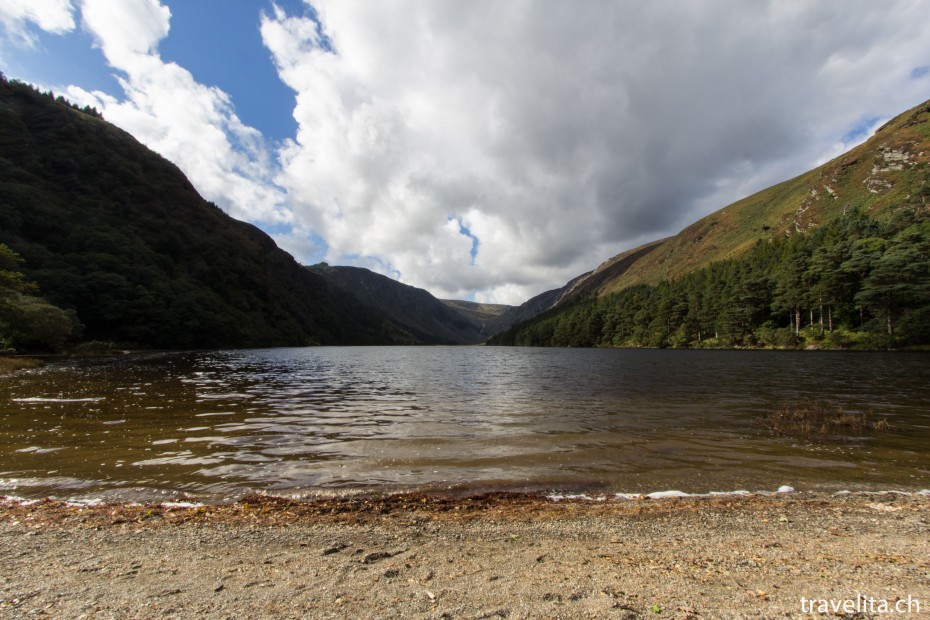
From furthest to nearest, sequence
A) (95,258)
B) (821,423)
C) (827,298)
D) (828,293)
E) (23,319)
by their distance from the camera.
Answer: (95,258) < (827,298) < (828,293) < (23,319) < (821,423)

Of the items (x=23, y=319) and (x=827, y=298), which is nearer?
(x=23, y=319)

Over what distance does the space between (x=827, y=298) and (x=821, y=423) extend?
109 m

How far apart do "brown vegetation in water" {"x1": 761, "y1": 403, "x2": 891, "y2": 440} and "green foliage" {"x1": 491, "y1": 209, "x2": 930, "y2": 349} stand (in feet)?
296

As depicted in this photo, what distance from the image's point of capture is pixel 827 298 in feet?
330

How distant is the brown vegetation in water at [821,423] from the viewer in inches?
757

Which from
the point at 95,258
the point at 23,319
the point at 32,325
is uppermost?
the point at 95,258

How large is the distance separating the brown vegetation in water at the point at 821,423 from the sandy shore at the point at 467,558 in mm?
8215

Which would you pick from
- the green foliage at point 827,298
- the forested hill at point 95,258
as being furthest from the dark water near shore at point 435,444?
the forested hill at point 95,258

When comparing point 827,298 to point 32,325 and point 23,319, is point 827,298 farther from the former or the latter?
point 32,325

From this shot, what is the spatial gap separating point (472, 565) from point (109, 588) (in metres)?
5.99

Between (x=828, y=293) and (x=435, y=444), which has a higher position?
(x=828, y=293)

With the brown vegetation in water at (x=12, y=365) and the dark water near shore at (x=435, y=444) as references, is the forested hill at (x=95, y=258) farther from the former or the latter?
the dark water near shore at (x=435, y=444)

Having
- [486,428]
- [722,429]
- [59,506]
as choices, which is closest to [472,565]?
[59,506]

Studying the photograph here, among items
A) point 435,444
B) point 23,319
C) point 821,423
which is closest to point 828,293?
point 821,423
